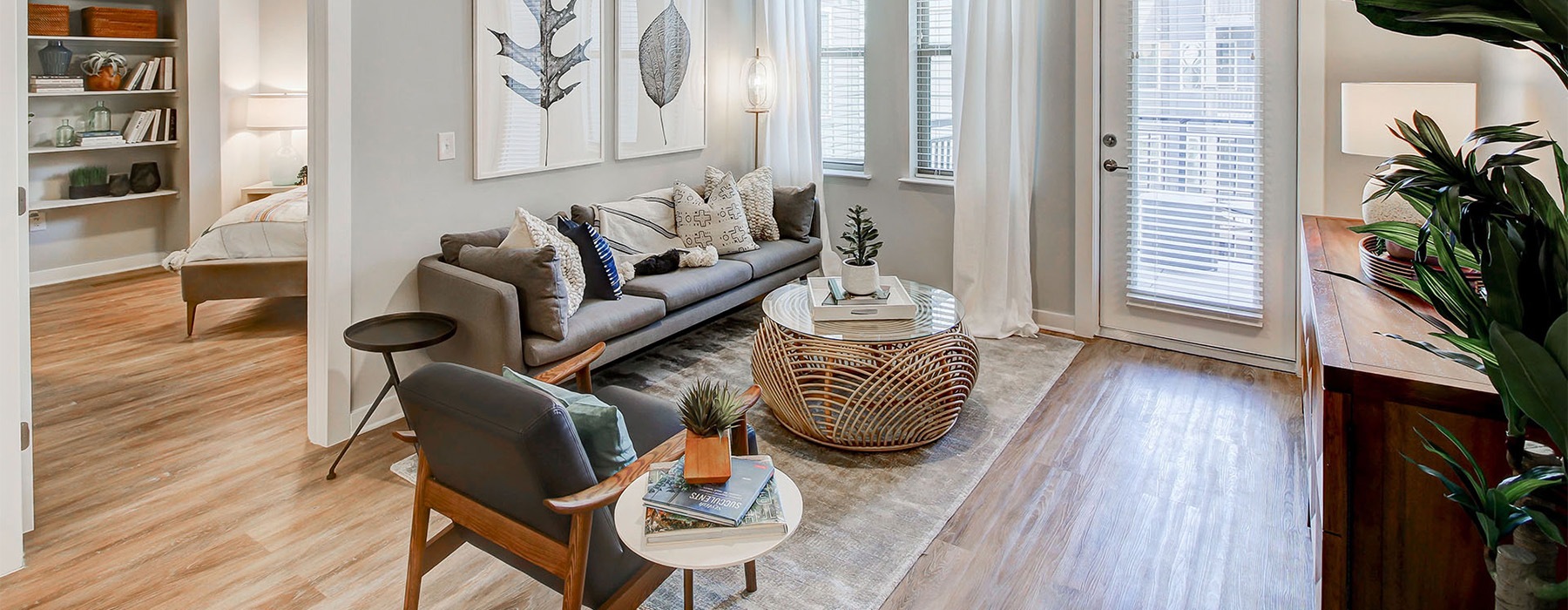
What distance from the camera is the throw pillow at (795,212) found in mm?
4961

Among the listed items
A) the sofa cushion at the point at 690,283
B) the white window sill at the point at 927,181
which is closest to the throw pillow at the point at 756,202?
the sofa cushion at the point at 690,283

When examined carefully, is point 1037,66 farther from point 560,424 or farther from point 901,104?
point 560,424

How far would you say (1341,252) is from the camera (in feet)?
8.94

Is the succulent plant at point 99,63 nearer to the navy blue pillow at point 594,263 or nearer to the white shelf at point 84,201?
the white shelf at point 84,201

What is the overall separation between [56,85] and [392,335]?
13.6 feet

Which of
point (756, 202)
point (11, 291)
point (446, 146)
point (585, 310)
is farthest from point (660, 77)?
point (11, 291)

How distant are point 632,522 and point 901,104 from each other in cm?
379

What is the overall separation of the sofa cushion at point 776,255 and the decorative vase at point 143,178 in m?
4.41

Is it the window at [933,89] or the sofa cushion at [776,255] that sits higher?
the window at [933,89]

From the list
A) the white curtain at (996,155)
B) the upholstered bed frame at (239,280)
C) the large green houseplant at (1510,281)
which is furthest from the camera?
the upholstered bed frame at (239,280)

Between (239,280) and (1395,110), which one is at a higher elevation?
(1395,110)

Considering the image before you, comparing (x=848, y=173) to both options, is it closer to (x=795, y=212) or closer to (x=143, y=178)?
(x=795, y=212)

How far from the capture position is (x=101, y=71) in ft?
18.5

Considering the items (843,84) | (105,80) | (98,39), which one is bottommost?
(843,84)
